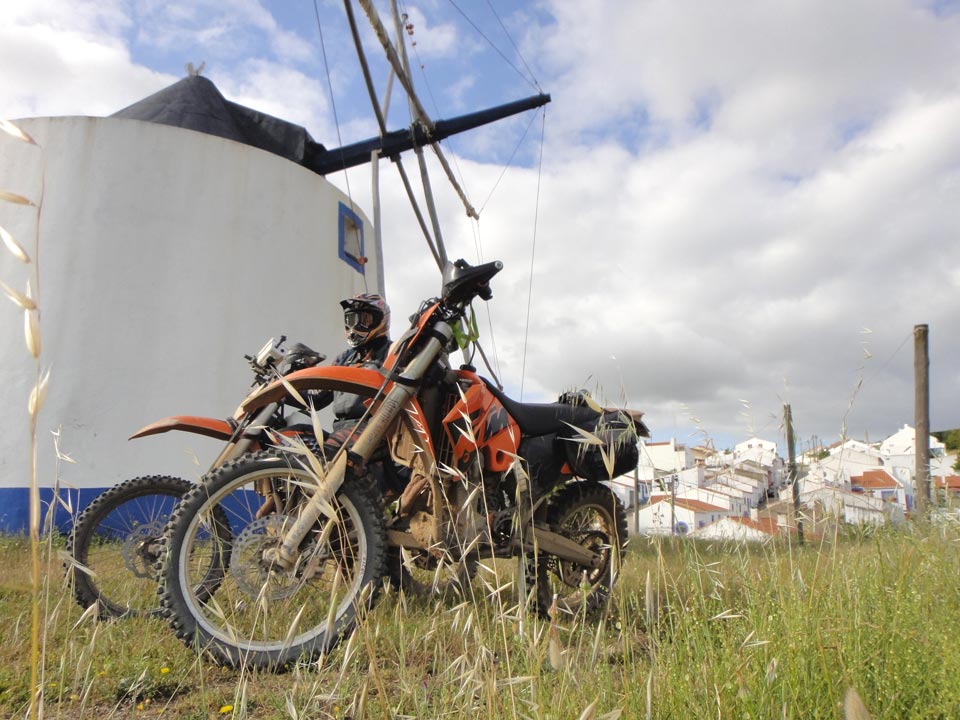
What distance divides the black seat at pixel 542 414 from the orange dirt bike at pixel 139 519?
91 centimetres

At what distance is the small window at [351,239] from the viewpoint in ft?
30.1

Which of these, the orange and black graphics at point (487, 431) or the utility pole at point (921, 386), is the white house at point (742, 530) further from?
the utility pole at point (921, 386)

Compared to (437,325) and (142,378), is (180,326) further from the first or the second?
(437,325)

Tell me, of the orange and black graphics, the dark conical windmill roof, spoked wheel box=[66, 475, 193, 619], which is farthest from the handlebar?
the dark conical windmill roof

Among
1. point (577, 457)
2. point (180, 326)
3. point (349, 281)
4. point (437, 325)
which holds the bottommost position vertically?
point (577, 457)

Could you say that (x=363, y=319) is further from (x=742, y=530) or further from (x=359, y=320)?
(x=742, y=530)

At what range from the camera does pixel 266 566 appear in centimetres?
228

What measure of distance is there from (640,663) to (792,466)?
1.18 meters

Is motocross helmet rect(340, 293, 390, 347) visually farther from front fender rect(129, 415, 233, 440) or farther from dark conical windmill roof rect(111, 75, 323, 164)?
dark conical windmill roof rect(111, 75, 323, 164)

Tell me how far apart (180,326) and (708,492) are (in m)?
6.17

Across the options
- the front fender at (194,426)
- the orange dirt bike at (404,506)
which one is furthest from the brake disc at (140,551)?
the orange dirt bike at (404,506)

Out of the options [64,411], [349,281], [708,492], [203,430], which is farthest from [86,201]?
[708,492]

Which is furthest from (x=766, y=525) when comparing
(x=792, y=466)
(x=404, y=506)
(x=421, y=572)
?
(x=421, y=572)

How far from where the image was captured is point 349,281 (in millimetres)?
9250
